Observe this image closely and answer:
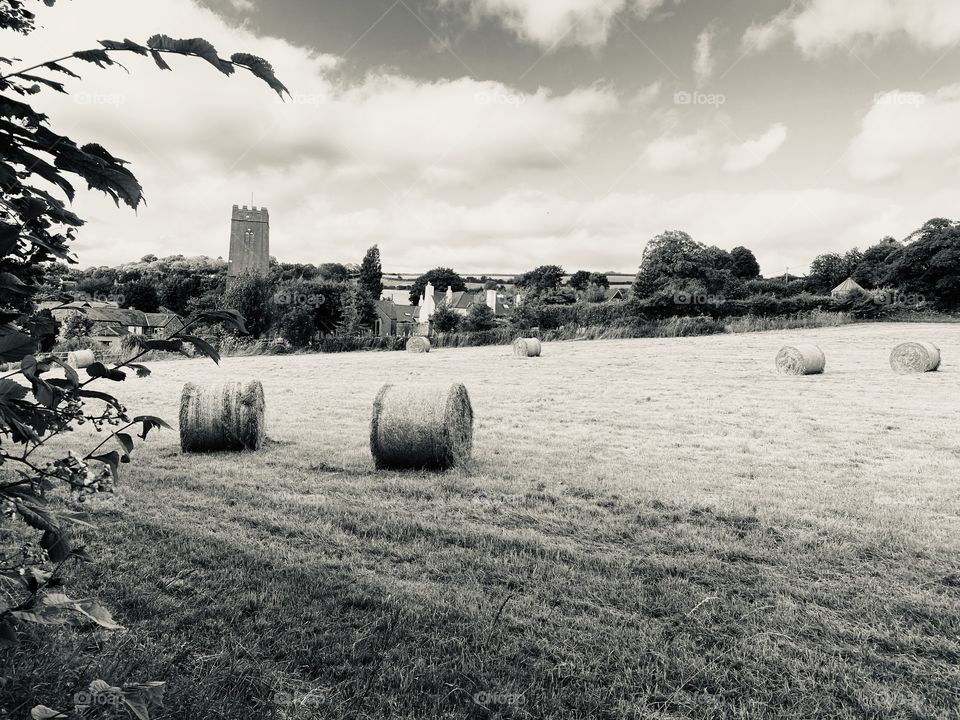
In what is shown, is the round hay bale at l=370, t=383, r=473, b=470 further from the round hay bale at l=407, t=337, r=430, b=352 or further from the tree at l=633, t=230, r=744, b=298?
the tree at l=633, t=230, r=744, b=298

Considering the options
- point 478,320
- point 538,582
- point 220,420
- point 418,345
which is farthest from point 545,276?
point 538,582

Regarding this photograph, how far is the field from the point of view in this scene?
3.32 m

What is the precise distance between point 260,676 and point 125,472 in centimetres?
618

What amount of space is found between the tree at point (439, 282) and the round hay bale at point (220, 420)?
112968 mm

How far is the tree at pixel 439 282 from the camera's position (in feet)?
406

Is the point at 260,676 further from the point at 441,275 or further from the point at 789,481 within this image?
the point at 441,275

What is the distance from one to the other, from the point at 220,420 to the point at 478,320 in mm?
43182

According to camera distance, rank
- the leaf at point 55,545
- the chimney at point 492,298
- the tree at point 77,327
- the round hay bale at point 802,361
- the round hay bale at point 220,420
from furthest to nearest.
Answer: the chimney at point 492,298 < the round hay bale at point 802,361 < the round hay bale at point 220,420 < the tree at point 77,327 < the leaf at point 55,545

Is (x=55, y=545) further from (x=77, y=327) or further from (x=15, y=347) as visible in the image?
(x=77, y=327)

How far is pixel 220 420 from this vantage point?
32.2 feet

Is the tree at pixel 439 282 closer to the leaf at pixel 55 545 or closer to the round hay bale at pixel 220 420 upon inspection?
the round hay bale at pixel 220 420

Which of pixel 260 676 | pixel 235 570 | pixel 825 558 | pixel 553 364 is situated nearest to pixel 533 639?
pixel 260 676

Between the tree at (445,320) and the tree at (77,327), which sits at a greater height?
the tree at (445,320)

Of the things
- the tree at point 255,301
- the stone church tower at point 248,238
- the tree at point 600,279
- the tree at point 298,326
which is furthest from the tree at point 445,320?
the tree at point 600,279
